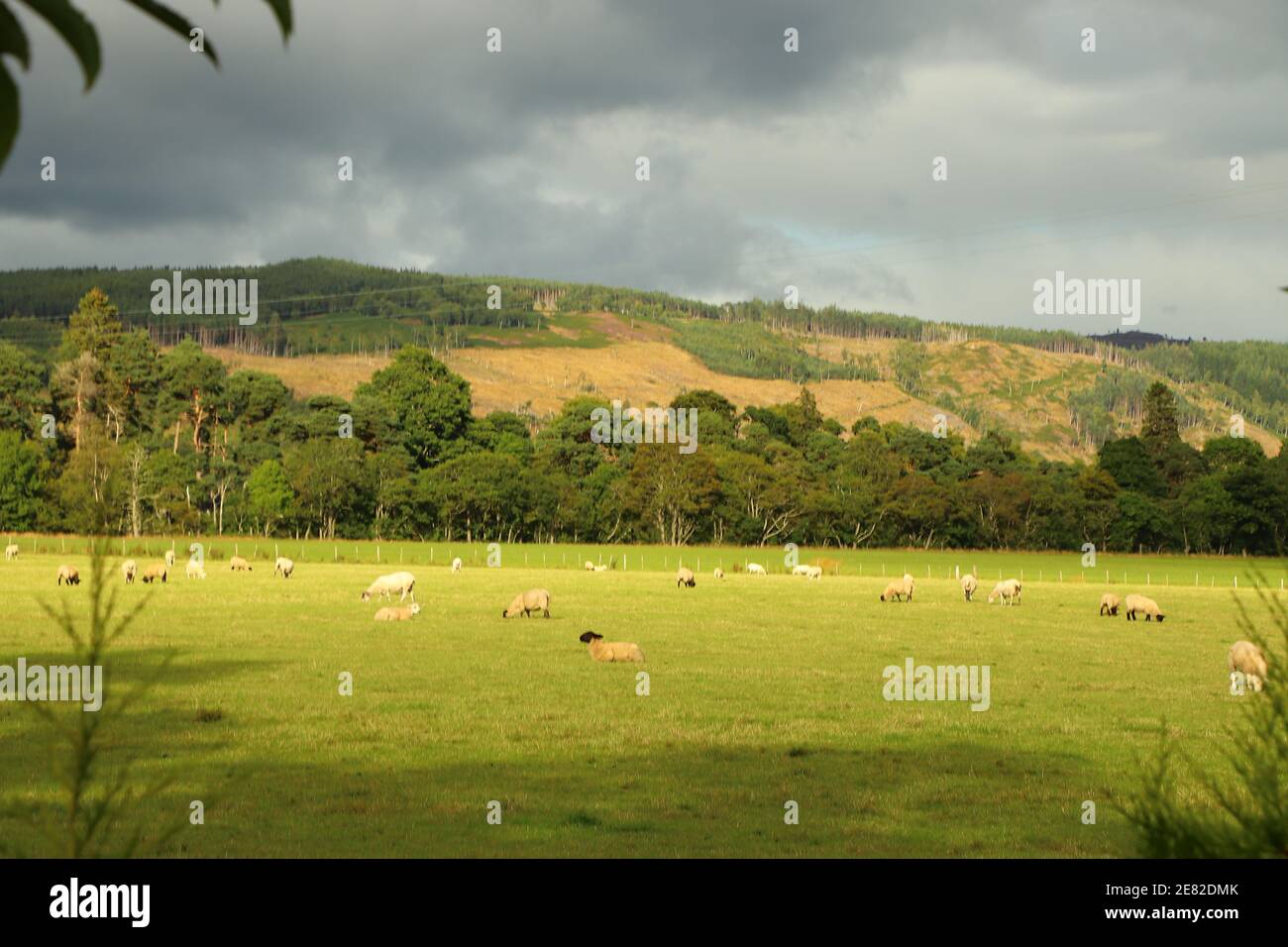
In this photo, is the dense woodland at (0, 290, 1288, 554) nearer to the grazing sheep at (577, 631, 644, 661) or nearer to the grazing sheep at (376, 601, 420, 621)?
the grazing sheep at (376, 601, 420, 621)

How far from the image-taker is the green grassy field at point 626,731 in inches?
519

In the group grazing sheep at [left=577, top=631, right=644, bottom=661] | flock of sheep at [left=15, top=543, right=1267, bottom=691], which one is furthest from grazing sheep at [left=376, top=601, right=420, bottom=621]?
grazing sheep at [left=577, top=631, right=644, bottom=661]

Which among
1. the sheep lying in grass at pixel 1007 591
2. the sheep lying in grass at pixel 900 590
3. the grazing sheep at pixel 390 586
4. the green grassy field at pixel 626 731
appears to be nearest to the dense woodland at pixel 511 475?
the grazing sheep at pixel 390 586

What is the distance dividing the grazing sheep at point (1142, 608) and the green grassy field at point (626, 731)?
7.97 feet

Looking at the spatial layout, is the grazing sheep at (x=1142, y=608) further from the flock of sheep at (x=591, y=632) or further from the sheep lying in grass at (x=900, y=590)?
the sheep lying in grass at (x=900, y=590)

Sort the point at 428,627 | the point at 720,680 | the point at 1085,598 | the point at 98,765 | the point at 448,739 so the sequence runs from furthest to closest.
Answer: the point at 1085,598, the point at 428,627, the point at 720,680, the point at 448,739, the point at 98,765

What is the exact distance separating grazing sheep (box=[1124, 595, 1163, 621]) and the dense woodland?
230 ft

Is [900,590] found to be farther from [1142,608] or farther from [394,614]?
[394,614]

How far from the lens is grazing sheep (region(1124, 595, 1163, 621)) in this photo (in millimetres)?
43778

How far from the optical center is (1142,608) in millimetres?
43969

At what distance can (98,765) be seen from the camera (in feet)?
52.2
